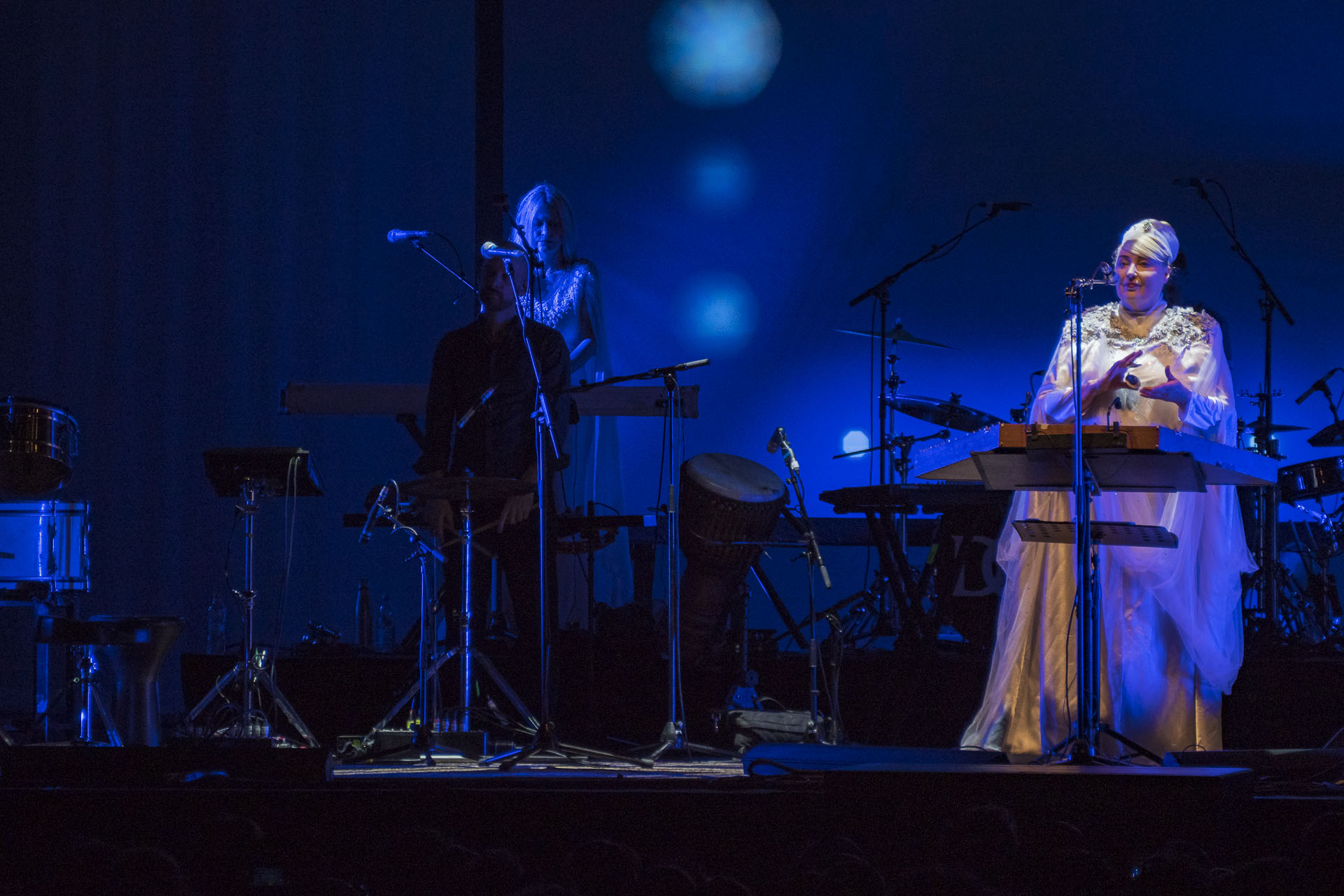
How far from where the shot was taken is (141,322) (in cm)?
722

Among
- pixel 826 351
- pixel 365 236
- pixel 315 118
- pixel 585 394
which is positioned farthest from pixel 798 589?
pixel 315 118

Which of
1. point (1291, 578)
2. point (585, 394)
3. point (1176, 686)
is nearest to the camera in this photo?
point (1176, 686)

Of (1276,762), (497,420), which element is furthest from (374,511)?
(1276,762)

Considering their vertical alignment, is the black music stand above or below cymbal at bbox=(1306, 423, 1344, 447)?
below

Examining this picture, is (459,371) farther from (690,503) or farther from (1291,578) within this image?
(1291,578)

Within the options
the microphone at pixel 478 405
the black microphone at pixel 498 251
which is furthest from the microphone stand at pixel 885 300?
the black microphone at pixel 498 251

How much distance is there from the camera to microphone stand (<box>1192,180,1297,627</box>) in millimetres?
6211

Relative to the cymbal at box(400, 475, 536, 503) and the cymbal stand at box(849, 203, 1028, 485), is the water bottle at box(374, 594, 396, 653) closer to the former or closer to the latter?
the cymbal at box(400, 475, 536, 503)

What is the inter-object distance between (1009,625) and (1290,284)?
4474 millimetres

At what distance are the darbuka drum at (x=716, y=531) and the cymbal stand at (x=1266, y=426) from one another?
2249 mm

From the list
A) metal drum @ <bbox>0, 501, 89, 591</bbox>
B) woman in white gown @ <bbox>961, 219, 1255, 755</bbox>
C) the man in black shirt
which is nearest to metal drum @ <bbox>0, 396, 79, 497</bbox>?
metal drum @ <bbox>0, 501, 89, 591</bbox>

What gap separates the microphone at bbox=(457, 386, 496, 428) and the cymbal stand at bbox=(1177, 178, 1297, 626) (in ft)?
11.0

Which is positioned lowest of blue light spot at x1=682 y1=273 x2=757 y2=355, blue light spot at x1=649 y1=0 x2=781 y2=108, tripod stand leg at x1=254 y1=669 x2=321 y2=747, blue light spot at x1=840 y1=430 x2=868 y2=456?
tripod stand leg at x1=254 y1=669 x2=321 y2=747

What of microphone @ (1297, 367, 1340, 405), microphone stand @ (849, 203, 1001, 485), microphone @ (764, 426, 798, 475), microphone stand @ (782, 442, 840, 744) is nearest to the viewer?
microphone stand @ (782, 442, 840, 744)
